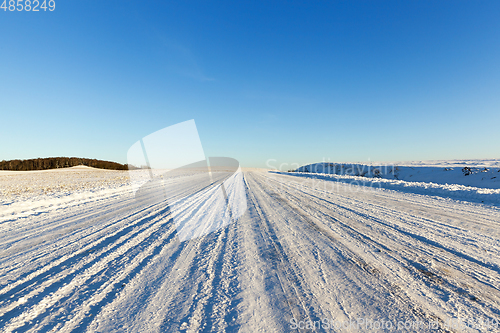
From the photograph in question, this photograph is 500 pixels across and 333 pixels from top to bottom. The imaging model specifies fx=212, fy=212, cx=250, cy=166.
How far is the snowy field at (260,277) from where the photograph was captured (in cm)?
203

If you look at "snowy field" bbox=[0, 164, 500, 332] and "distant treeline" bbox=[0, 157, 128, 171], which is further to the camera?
"distant treeline" bbox=[0, 157, 128, 171]

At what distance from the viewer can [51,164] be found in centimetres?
10162

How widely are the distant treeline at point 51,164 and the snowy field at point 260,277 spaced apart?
350 feet

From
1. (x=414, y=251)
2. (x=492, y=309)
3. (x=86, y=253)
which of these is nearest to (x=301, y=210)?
(x=414, y=251)

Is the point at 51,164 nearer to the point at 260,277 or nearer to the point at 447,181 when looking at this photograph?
the point at 260,277

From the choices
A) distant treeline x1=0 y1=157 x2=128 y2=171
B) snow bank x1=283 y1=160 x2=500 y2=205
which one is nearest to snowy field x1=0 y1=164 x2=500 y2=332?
snow bank x1=283 y1=160 x2=500 y2=205

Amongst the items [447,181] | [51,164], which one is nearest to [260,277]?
[447,181]

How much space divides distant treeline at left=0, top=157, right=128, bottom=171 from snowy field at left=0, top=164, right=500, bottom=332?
107m

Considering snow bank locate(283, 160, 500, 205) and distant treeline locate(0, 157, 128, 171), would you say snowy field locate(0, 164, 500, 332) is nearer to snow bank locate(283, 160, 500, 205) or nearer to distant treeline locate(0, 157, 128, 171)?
snow bank locate(283, 160, 500, 205)

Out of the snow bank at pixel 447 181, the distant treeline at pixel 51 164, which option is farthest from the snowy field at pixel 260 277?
the distant treeline at pixel 51 164

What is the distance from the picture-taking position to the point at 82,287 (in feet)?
8.79

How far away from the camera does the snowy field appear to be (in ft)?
6.66

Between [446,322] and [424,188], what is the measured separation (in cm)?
1192

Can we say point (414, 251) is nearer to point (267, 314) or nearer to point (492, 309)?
point (492, 309)
